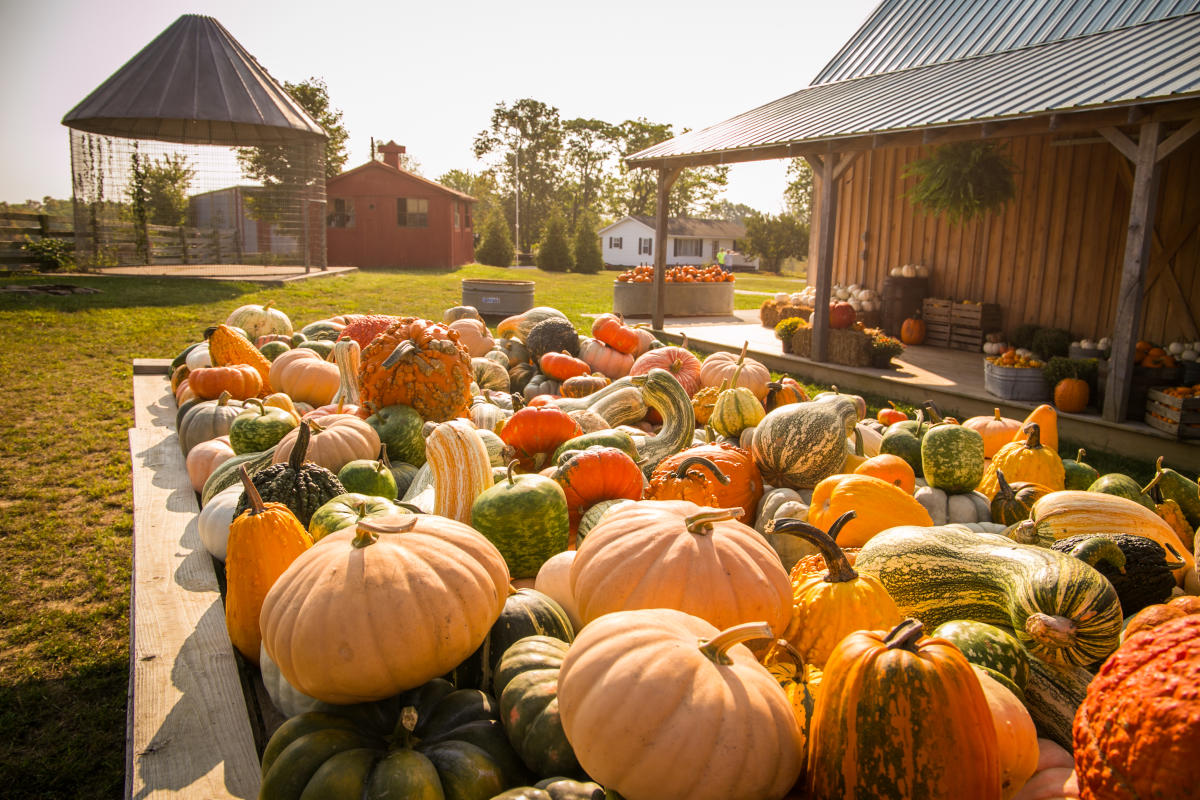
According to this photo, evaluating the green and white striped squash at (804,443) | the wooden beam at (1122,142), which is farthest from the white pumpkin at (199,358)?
the wooden beam at (1122,142)

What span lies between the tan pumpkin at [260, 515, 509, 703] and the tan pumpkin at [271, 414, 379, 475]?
1501mm

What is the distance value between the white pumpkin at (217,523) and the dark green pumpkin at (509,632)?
49.4 inches

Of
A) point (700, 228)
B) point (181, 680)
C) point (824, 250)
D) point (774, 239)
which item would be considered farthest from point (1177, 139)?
point (700, 228)

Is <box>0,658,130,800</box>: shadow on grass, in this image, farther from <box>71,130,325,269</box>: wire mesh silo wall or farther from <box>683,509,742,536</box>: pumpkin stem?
<box>71,130,325,269</box>: wire mesh silo wall

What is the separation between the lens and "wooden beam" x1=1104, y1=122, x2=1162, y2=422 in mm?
6195

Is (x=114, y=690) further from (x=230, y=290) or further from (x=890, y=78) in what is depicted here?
(x=230, y=290)

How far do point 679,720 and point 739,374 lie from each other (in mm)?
3370

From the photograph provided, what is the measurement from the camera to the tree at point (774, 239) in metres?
51.3

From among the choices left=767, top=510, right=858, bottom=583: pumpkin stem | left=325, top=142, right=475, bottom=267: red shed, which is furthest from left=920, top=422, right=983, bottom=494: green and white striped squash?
left=325, top=142, right=475, bottom=267: red shed

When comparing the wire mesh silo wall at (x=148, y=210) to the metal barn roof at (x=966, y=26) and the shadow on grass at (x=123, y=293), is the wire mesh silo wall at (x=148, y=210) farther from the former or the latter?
the metal barn roof at (x=966, y=26)

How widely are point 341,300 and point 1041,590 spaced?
14.9 m

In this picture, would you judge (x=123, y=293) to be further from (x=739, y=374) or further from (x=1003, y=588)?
(x=1003, y=588)

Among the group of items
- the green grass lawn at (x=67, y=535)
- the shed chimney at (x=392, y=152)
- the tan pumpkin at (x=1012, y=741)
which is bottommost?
the green grass lawn at (x=67, y=535)

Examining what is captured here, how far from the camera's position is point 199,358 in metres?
5.25
